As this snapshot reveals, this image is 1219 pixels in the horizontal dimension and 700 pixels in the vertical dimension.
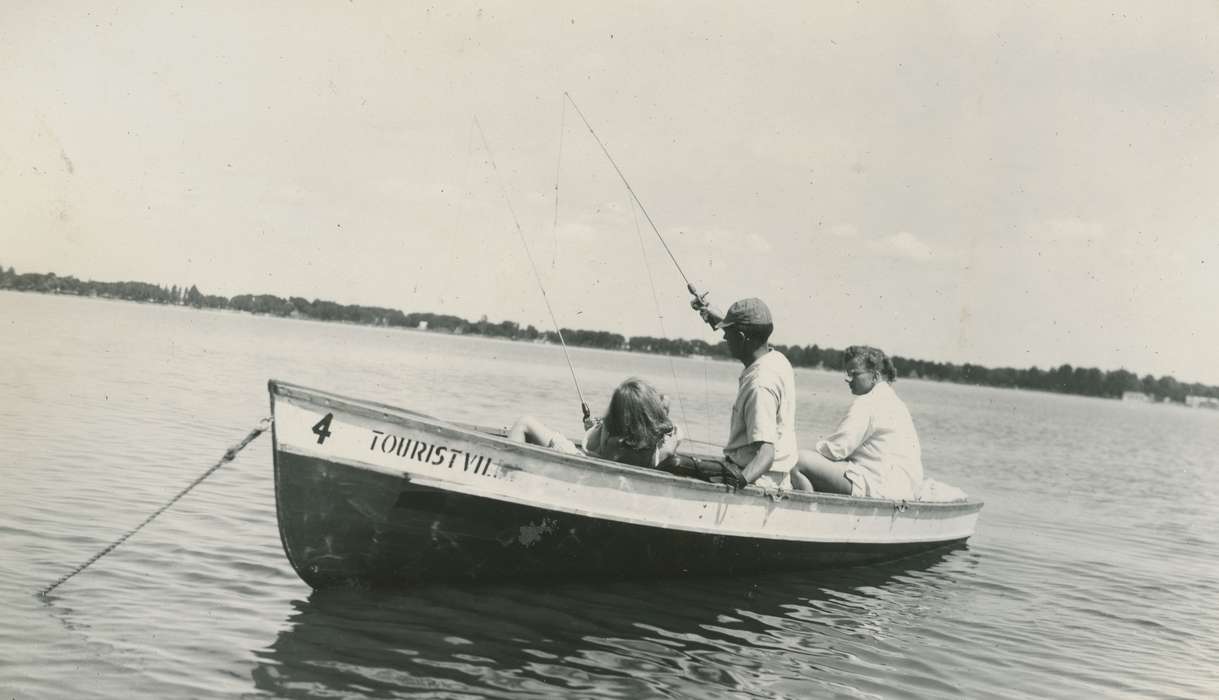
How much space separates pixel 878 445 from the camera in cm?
909

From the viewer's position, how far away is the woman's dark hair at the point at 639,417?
6.93m

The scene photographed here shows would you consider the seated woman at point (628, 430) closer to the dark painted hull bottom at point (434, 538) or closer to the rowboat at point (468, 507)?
the rowboat at point (468, 507)

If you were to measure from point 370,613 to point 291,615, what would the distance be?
0.47 meters

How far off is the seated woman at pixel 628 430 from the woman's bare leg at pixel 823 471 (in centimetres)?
198

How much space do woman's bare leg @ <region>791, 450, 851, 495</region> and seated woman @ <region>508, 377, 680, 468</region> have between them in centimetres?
198

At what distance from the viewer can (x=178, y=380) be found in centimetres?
2183

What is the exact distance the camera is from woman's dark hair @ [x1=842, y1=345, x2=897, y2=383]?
8688mm

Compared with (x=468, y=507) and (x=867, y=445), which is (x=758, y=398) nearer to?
(x=468, y=507)

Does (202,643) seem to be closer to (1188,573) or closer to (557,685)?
(557,685)

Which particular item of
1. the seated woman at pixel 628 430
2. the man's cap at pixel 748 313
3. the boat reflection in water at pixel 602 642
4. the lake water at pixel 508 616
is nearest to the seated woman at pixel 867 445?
the lake water at pixel 508 616

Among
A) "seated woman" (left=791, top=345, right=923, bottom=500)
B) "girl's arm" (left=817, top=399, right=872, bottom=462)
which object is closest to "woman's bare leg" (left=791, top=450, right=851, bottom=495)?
"seated woman" (left=791, top=345, right=923, bottom=500)

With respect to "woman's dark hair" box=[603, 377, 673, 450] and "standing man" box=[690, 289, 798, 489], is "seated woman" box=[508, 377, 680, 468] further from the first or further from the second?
"standing man" box=[690, 289, 798, 489]

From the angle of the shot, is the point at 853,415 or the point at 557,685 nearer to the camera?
the point at 557,685

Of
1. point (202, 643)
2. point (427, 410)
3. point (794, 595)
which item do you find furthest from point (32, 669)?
point (427, 410)
